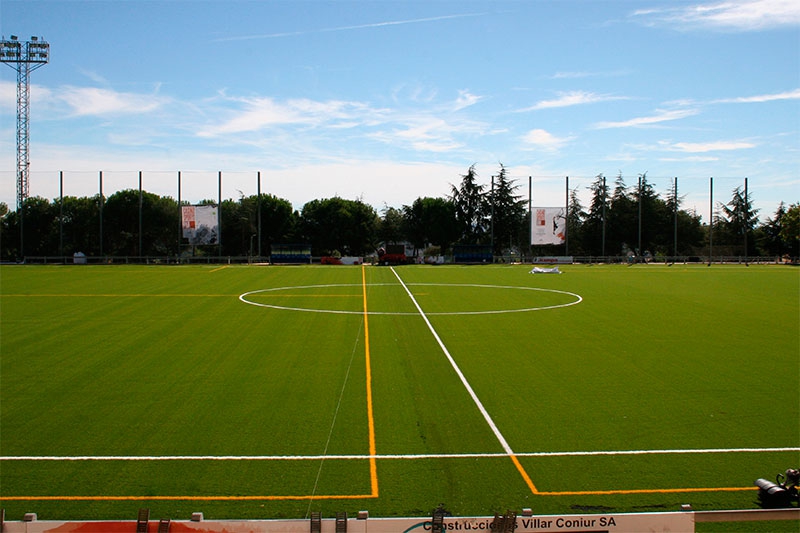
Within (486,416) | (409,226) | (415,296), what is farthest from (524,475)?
(409,226)

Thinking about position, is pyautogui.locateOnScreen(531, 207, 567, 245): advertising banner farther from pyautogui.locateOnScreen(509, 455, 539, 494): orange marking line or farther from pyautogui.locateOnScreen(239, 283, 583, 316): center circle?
pyautogui.locateOnScreen(509, 455, 539, 494): orange marking line

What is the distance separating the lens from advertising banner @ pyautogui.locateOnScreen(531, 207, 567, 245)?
79875 mm

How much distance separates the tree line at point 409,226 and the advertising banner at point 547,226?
11748 millimetres

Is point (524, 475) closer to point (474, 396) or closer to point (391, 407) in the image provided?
point (391, 407)

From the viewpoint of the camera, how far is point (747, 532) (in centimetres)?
711

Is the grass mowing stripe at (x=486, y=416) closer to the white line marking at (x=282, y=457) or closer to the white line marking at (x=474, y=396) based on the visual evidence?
the white line marking at (x=474, y=396)

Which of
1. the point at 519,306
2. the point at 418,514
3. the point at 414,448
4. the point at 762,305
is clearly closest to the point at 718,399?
the point at 414,448

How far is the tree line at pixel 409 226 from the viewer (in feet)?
317

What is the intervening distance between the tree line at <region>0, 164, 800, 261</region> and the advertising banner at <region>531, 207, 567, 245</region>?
11.7 metres

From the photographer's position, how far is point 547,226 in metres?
80.1

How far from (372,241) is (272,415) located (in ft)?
334

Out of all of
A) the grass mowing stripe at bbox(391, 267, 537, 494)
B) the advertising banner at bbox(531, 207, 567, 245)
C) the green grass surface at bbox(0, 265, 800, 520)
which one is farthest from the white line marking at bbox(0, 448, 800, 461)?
the advertising banner at bbox(531, 207, 567, 245)

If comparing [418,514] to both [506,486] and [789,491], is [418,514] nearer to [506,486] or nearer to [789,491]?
[506,486]

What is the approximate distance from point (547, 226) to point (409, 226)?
A: 38.8 metres
